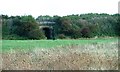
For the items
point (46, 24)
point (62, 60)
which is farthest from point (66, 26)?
point (62, 60)

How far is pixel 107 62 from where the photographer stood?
7.79m

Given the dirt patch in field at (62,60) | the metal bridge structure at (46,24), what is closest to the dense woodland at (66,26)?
the metal bridge structure at (46,24)

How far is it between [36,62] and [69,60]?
0.65m

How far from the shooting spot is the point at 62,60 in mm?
7840

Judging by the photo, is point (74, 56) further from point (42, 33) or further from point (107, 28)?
point (42, 33)

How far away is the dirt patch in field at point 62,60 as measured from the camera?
7523 millimetres

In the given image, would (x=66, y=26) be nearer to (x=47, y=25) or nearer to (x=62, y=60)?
(x=47, y=25)

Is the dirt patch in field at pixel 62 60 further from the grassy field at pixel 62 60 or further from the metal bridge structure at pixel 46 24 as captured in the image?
the metal bridge structure at pixel 46 24

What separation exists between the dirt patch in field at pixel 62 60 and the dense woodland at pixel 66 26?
11.2 metres

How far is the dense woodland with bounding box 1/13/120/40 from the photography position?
20141 millimetres

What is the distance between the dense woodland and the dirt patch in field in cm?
1117

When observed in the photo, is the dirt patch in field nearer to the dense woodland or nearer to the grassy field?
the grassy field

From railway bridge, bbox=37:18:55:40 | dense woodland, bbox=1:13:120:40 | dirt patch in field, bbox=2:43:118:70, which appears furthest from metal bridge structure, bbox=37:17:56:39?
dirt patch in field, bbox=2:43:118:70

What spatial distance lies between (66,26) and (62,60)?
13716 mm
